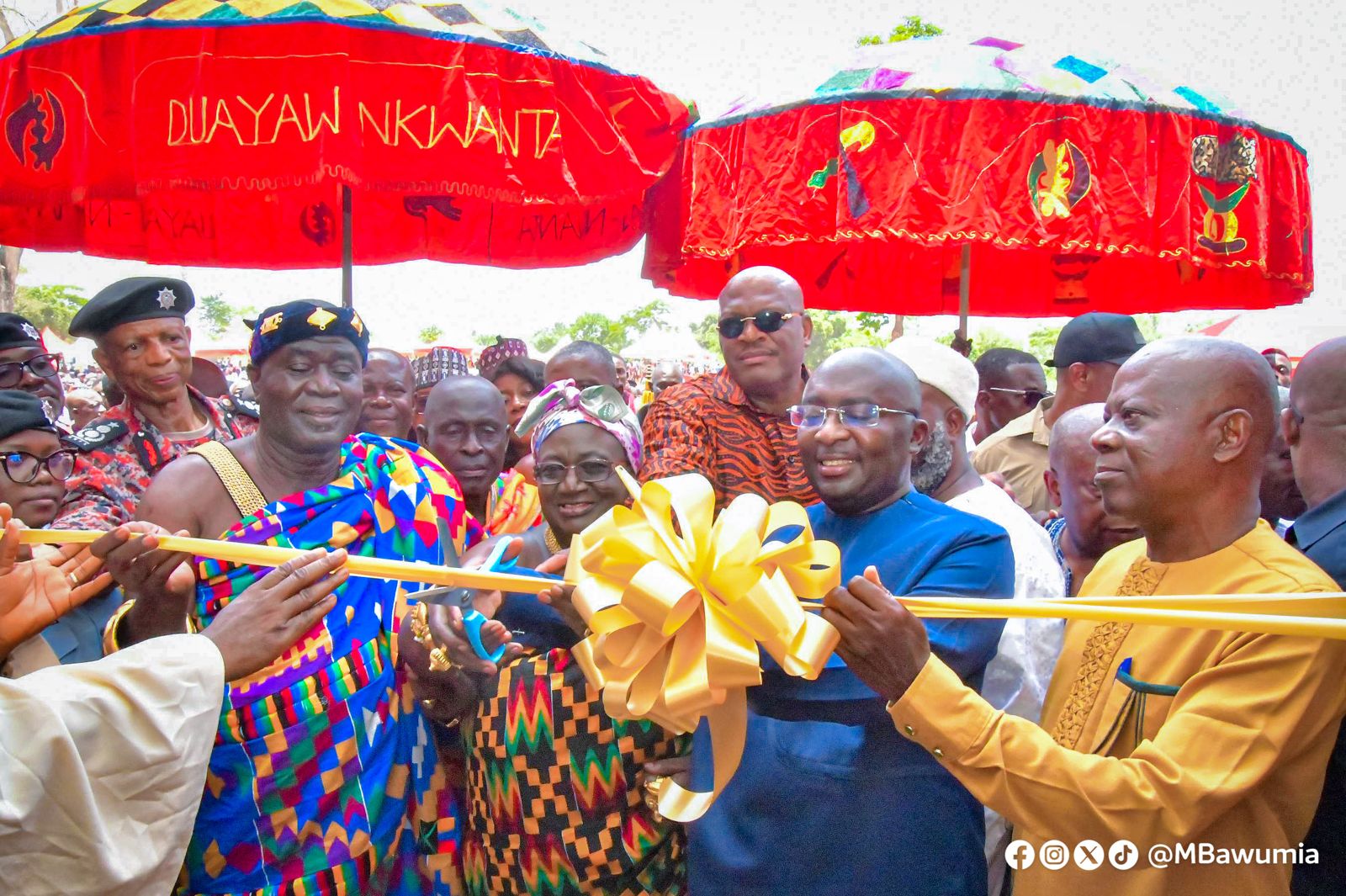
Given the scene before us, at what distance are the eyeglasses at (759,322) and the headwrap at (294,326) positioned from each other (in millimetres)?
1351

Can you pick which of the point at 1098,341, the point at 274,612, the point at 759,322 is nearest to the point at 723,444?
the point at 759,322

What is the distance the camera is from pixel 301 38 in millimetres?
4582

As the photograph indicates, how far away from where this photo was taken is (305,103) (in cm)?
458

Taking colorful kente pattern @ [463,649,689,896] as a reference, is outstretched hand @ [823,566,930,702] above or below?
above

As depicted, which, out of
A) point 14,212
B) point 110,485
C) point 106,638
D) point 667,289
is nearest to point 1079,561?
point 106,638

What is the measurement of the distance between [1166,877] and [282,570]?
6.47ft

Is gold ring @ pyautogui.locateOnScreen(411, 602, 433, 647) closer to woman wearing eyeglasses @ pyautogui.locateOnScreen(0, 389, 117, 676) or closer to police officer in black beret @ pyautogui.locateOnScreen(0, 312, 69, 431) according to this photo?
woman wearing eyeglasses @ pyautogui.locateOnScreen(0, 389, 117, 676)

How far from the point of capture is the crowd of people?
200 cm

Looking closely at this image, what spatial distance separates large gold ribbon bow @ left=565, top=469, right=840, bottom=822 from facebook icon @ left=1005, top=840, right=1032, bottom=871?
2.32 ft

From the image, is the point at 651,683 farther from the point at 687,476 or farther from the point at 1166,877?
the point at 1166,877

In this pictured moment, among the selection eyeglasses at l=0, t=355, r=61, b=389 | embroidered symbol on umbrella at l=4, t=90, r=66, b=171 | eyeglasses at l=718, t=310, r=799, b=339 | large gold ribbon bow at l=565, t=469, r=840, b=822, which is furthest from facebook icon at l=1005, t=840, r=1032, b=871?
embroidered symbol on umbrella at l=4, t=90, r=66, b=171

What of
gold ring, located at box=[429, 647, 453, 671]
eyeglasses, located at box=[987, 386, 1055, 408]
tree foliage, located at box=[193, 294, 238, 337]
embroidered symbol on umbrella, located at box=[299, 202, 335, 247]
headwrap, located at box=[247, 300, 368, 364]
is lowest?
tree foliage, located at box=[193, 294, 238, 337]

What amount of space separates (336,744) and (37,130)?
338 cm

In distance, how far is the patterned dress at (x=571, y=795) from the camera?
280cm
